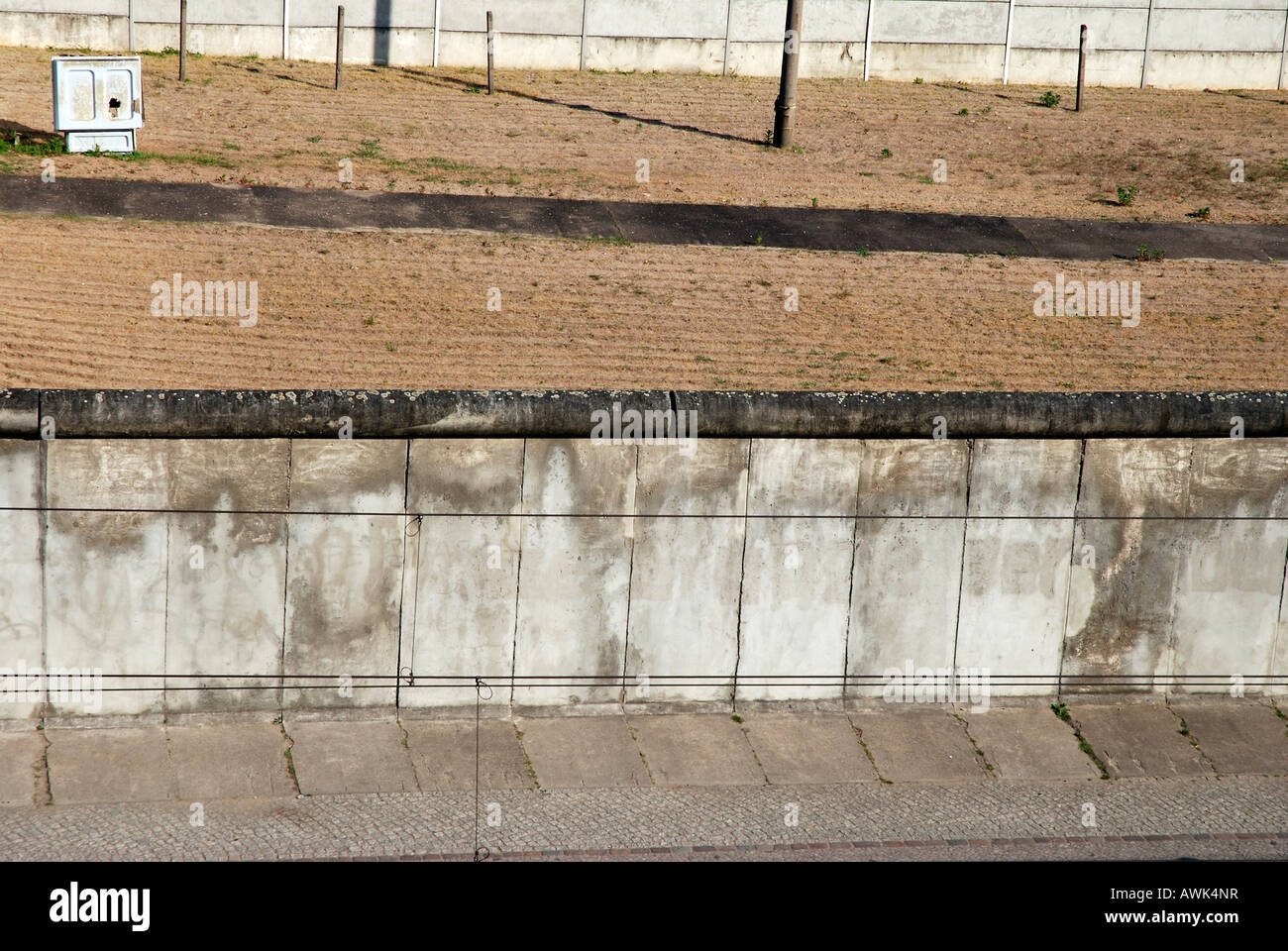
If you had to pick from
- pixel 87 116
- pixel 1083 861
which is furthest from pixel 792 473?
pixel 87 116

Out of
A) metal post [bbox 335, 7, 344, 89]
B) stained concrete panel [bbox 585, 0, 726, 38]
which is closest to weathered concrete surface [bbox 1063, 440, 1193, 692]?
metal post [bbox 335, 7, 344, 89]

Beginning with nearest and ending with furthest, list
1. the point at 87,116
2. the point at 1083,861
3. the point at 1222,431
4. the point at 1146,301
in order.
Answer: the point at 1083,861 → the point at 1222,431 → the point at 1146,301 → the point at 87,116

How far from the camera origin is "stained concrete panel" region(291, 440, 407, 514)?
1087 cm

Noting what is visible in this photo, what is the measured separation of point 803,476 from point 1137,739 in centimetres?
333

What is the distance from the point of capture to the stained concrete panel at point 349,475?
1087 centimetres

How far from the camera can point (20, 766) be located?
10250 mm

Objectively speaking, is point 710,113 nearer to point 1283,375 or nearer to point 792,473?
point 1283,375

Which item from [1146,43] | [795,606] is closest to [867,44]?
[1146,43]

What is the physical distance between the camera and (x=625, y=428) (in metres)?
11.2

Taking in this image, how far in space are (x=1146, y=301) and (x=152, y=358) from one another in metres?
14.3

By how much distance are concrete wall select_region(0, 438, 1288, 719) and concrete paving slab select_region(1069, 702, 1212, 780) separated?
9.9 inches

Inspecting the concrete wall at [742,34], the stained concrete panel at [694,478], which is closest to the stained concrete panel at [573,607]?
the stained concrete panel at [694,478]

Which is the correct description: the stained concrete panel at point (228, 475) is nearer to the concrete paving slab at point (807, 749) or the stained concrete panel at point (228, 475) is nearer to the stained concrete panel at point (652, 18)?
the concrete paving slab at point (807, 749)

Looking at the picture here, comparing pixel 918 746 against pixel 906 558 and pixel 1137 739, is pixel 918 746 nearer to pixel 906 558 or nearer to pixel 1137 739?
pixel 906 558
